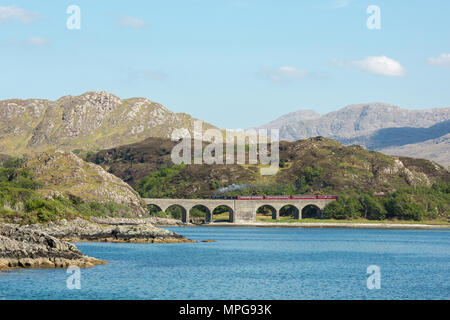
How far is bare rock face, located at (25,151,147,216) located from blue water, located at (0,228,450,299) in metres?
66.2

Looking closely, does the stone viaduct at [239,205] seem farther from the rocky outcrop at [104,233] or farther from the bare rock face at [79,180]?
the rocky outcrop at [104,233]

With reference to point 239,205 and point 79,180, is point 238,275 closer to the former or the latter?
point 79,180

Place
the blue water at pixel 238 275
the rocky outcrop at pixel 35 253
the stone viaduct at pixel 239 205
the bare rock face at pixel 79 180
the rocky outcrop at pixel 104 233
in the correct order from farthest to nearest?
1. the stone viaduct at pixel 239 205
2. the bare rock face at pixel 79 180
3. the rocky outcrop at pixel 104 233
4. the rocky outcrop at pixel 35 253
5. the blue water at pixel 238 275

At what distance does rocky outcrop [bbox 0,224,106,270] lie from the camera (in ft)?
181

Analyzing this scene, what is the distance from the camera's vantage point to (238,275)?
58.5m

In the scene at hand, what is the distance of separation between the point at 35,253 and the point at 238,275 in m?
17.5

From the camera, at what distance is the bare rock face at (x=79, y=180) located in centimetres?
15362

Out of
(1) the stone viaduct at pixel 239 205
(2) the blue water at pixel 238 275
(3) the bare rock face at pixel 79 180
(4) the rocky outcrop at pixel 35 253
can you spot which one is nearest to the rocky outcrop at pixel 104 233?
(2) the blue water at pixel 238 275

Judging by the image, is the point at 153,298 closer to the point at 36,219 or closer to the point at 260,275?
the point at 260,275

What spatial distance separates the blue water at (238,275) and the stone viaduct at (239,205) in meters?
83.3

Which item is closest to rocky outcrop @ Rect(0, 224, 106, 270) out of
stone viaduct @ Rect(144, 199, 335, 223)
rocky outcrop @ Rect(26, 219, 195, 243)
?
rocky outcrop @ Rect(26, 219, 195, 243)

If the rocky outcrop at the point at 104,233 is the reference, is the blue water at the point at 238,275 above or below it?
below

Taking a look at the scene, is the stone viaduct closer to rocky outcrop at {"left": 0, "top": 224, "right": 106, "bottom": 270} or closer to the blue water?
the blue water
